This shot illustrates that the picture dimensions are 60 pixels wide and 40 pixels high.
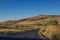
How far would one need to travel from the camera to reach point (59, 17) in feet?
451

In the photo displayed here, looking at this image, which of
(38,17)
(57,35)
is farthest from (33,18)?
(57,35)

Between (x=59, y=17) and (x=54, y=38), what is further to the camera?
(x=59, y=17)

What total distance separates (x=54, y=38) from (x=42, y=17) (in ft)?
342

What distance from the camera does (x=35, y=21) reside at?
436 ft

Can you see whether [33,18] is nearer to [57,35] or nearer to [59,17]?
[59,17]

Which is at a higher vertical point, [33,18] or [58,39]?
[33,18]

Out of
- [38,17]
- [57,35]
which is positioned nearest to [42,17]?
[38,17]

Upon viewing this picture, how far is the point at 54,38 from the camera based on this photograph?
28000mm

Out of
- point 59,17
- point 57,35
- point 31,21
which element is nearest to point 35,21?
point 31,21

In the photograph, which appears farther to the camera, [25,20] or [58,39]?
[25,20]

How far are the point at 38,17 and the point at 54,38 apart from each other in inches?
4230

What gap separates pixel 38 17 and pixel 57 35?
10729 cm

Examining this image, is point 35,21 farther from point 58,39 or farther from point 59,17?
point 58,39

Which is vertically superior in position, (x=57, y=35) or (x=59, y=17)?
(x=59, y=17)
